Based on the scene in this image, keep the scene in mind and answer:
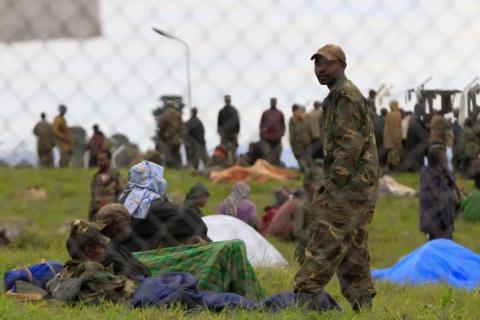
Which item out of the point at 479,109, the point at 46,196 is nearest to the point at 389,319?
the point at 479,109

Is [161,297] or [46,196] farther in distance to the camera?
[46,196]

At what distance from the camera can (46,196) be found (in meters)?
16.2

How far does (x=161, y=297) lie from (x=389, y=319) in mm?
1214

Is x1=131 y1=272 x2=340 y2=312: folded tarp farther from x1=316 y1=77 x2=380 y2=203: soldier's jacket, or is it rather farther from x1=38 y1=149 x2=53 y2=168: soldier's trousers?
x1=38 y1=149 x2=53 y2=168: soldier's trousers

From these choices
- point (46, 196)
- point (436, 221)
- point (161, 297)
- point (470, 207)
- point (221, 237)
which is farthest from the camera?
point (46, 196)

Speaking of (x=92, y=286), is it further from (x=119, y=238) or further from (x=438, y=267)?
(x=438, y=267)

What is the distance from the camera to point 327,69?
18.8ft

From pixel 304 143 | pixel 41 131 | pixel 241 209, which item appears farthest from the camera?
pixel 304 143

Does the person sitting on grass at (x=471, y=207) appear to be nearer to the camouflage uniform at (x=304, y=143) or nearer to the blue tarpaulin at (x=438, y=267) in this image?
the camouflage uniform at (x=304, y=143)

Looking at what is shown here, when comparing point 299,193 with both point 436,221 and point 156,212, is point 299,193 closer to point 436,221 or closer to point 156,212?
point 436,221

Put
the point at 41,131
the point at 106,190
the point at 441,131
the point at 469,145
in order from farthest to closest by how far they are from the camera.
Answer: the point at 469,145 < the point at 106,190 < the point at 441,131 < the point at 41,131

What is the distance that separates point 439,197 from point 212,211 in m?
4.93

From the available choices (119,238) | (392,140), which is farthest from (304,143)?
(119,238)

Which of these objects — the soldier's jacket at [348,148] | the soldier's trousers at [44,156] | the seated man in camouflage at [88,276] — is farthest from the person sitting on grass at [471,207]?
the soldier's jacket at [348,148]
